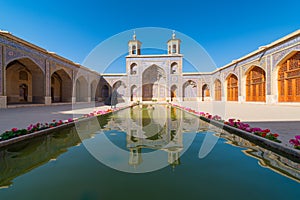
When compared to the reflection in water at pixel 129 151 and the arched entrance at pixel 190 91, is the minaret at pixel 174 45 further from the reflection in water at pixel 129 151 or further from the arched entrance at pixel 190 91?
the reflection in water at pixel 129 151

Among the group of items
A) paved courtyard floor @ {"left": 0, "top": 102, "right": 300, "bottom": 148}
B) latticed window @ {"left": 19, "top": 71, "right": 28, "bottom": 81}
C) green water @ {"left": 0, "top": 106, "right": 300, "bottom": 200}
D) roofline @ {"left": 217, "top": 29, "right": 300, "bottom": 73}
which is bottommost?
green water @ {"left": 0, "top": 106, "right": 300, "bottom": 200}

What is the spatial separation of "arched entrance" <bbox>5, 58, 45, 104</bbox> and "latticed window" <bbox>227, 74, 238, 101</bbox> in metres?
22.1

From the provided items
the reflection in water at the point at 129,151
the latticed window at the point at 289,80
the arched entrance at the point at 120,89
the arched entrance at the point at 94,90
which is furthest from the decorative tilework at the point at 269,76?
the arched entrance at the point at 94,90

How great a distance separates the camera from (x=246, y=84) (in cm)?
1942

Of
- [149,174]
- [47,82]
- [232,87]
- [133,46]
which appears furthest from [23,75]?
[232,87]

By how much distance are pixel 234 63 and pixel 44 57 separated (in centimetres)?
2114

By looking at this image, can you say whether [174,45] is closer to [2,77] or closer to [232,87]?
[232,87]

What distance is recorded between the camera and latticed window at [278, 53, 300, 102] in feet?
41.8

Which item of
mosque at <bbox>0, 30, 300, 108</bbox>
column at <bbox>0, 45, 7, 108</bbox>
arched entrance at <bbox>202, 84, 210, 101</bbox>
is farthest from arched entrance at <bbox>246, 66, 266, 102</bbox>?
column at <bbox>0, 45, 7, 108</bbox>

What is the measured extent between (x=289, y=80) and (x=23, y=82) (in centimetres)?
2579

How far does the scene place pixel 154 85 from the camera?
29188 mm

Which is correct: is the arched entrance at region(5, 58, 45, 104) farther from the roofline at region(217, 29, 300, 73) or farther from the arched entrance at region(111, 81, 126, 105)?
the roofline at region(217, 29, 300, 73)

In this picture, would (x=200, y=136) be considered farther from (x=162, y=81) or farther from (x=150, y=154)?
(x=162, y=81)

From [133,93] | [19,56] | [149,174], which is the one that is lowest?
[149,174]
